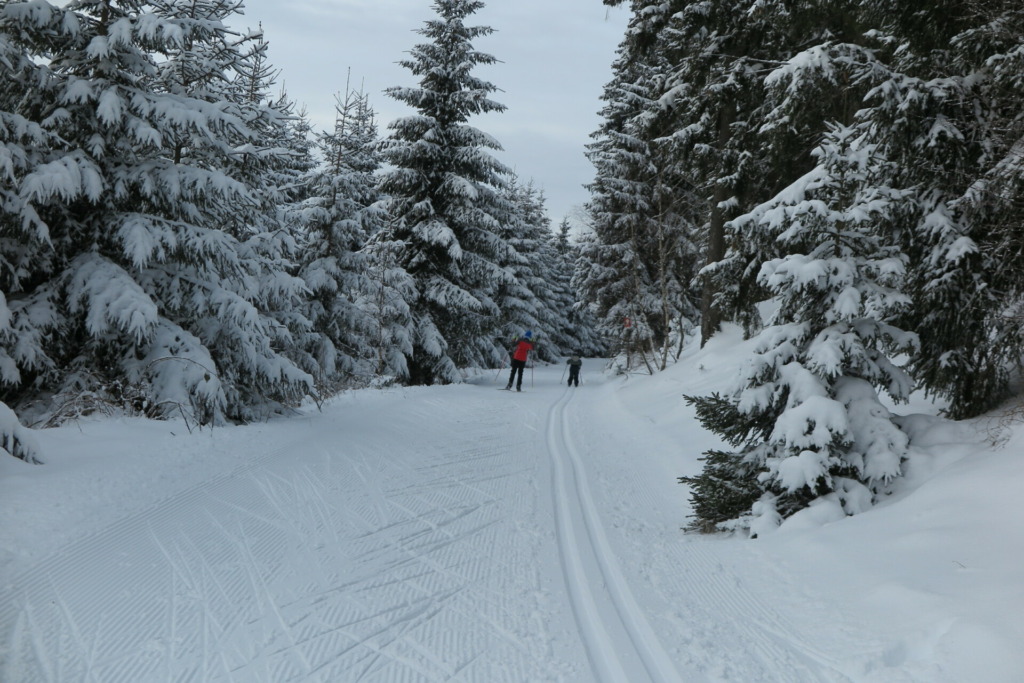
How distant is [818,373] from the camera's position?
17.5 ft

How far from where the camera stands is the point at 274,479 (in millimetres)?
6094

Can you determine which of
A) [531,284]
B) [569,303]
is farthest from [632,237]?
[569,303]

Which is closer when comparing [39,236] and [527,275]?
[39,236]

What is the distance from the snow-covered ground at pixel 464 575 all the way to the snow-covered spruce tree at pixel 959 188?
37.8 inches

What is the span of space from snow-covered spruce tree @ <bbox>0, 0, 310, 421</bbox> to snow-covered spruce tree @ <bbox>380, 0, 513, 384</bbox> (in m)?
9.23

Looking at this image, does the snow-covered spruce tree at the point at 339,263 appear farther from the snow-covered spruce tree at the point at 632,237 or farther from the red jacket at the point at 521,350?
the snow-covered spruce tree at the point at 632,237

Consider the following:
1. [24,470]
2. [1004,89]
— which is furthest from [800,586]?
[24,470]

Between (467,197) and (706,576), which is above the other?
(467,197)

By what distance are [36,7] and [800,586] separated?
980 cm

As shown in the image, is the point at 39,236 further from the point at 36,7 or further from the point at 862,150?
the point at 862,150

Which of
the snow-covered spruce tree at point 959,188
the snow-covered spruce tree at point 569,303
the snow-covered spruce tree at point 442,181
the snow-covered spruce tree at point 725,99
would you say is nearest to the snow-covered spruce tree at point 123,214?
the snow-covered spruce tree at point 725,99

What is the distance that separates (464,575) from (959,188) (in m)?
6.07

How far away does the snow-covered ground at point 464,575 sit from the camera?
311cm

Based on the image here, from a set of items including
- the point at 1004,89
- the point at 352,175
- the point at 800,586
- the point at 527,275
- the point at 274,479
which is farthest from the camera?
the point at 527,275
